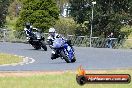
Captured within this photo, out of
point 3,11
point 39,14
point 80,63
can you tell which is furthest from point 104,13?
point 80,63

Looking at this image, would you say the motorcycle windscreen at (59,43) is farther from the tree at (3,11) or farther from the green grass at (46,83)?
the tree at (3,11)

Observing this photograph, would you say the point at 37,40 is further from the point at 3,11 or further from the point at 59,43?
the point at 3,11

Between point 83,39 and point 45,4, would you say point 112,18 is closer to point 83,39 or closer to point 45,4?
point 83,39

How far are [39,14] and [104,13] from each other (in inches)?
255

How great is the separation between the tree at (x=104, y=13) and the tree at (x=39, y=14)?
2230 mm

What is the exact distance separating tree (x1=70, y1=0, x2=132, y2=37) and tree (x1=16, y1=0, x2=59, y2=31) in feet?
7.32

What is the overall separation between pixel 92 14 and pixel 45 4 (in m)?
5.30

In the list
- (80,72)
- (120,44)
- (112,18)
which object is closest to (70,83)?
(80,72)

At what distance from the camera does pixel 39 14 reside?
48969 millimetres

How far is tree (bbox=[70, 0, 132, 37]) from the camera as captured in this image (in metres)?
47.2

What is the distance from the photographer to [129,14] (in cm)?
4884

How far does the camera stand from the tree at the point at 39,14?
Result: 4900 centimetres

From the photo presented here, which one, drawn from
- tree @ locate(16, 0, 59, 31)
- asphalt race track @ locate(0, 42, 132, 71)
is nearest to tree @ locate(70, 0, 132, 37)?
tree @ locate(16, 0, 59, 31)

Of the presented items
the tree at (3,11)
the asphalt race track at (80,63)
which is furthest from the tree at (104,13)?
the asphalt race track at (80,63)
